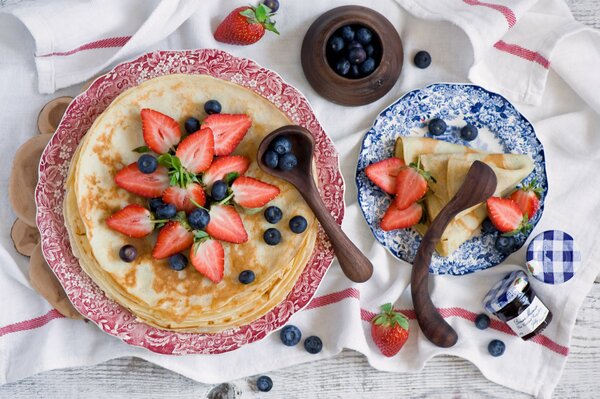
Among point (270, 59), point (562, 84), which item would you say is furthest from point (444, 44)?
point (270, 59)

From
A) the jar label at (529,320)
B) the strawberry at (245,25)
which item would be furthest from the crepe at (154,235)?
the jar label at (529,320)

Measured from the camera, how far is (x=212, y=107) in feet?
7.38

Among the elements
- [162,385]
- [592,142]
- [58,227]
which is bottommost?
[162,385]

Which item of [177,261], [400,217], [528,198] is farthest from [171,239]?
[528,198]

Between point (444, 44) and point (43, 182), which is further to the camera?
point (444, 44)

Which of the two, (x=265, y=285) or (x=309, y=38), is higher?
(x=309, y=38)

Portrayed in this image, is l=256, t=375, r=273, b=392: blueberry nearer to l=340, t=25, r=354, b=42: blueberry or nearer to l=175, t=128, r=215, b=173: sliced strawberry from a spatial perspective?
l=175, t=128, r=215, b=173: sliced strawberry

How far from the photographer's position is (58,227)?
2311 mm

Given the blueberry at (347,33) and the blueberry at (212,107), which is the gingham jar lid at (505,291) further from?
the blueberry at (212,107)

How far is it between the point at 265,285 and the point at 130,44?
97cm

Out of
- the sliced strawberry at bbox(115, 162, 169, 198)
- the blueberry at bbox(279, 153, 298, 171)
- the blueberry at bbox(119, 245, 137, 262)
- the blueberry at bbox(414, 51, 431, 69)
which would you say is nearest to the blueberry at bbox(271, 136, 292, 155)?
the blueberry at bbox(279, 153, 298, 171)

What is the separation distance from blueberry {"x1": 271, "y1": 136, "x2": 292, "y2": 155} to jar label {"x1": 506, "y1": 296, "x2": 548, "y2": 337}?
3.61 ft

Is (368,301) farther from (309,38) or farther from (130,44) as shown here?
(130,44)

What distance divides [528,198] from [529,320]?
460mm
